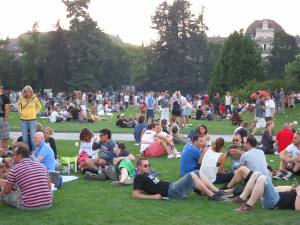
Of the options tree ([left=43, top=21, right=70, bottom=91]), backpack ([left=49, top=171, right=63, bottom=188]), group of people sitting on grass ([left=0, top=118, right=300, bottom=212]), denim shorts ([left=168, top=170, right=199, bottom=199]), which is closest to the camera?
group of people sitting on grass ([left=0, top=118, right=300, bottom=212])

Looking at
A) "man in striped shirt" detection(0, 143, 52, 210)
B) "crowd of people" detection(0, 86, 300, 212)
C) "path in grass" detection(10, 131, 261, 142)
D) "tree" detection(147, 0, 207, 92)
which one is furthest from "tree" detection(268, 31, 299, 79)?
"man in striped shirt" detection(0, 143, 52, 210)

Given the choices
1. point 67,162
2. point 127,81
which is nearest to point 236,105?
point 67,162

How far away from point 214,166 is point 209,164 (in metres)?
0.13

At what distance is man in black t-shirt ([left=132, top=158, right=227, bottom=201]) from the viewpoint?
9.16 meters

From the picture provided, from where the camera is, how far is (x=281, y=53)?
8494 cm

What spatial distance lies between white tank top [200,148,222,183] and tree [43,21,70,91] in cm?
6330

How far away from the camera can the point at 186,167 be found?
35.1 feet

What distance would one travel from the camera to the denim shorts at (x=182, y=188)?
9.15 meters

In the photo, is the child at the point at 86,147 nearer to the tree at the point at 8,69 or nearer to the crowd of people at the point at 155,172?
the crowd of people at the point at 155,172


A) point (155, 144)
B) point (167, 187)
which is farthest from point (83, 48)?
point (167, 187)

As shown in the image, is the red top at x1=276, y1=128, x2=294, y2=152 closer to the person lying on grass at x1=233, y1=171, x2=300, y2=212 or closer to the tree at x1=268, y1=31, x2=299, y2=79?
the person lying on grass at x1=233, y1=171, x2=300, y2=212

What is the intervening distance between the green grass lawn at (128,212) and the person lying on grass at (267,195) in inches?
5.5

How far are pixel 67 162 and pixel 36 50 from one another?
67149mm

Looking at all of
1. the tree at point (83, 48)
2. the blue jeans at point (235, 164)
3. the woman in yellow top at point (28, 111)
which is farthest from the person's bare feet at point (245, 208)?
the tree at point (83, 48)
